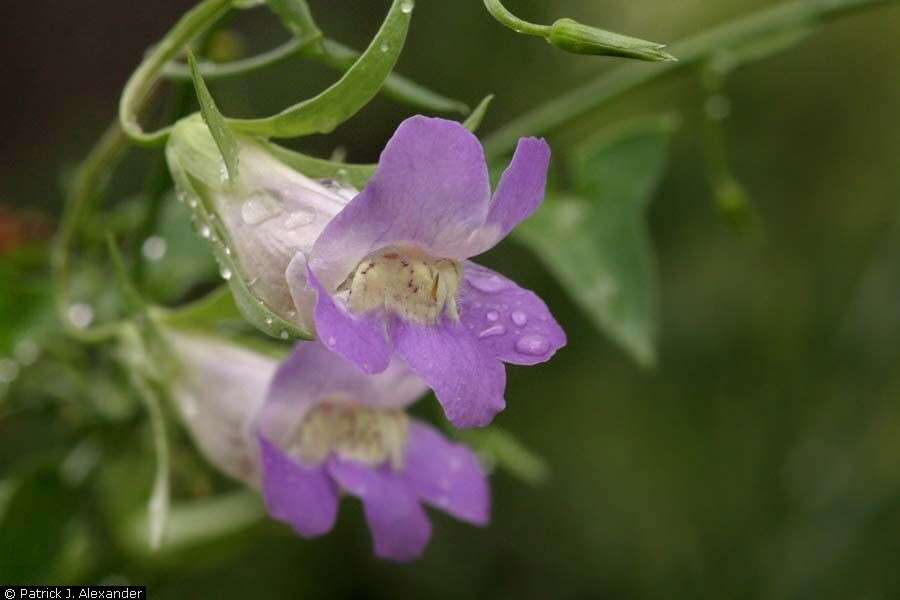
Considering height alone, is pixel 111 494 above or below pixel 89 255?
below

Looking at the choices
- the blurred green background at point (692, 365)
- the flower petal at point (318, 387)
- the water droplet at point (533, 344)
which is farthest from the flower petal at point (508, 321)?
the blurred green background at point (692, 365)

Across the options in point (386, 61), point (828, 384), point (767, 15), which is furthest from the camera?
point (828, 384)

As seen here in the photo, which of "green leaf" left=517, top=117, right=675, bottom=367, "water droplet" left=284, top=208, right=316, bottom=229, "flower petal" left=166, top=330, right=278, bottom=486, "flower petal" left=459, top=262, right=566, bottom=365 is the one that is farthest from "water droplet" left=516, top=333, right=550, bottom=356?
"green leaf" left=517, top=117, right=675, bottom=367

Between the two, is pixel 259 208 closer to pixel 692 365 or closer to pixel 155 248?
pixel 155 248

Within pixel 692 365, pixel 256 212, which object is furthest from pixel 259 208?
pixel 692 365

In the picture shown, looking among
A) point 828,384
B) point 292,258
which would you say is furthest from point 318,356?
point 828,384

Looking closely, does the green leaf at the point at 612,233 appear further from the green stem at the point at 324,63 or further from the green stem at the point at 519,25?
the green stem at the point at 519,25

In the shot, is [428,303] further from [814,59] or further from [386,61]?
[814,59]
